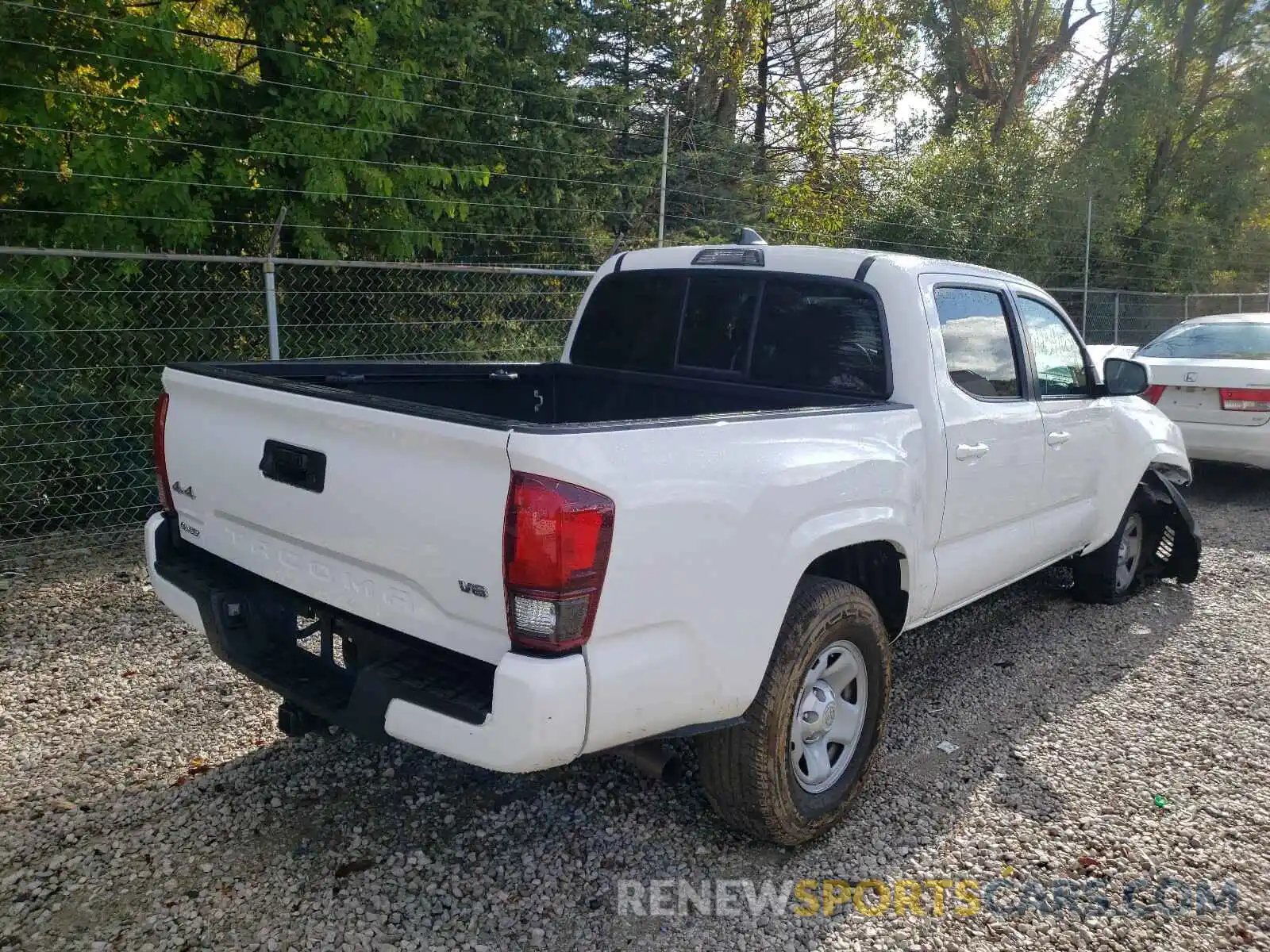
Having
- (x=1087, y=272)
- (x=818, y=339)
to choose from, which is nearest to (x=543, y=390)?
(x=818, y=339)

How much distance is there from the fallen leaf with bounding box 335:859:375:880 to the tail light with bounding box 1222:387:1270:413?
26.2ft

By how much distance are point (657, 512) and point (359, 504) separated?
849mm

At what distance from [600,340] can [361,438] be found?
2.08 metres

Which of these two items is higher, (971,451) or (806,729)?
(971,451)

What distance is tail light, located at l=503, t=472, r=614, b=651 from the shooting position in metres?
2.19

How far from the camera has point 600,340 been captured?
14.7 feet

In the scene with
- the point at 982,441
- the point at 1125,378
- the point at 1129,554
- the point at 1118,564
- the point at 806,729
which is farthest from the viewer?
the point at 1129,554

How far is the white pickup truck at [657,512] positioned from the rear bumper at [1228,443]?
420cm

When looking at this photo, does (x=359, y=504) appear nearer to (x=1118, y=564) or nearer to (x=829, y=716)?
(x=829, y=716)

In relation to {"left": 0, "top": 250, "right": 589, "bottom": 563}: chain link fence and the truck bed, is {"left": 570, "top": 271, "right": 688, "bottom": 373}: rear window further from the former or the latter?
{"left": 0, "top": 250, "right": 589, "bottom": 563}: chain link fence

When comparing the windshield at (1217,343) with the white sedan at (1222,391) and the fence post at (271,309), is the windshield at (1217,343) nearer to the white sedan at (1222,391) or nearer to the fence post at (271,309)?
the white sedan at (1222,391)

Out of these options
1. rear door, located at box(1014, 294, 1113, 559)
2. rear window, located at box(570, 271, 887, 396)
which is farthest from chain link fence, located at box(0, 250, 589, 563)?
rear door, located at box(1014, 294, 1113, 559)

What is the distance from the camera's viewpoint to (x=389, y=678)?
248 centimetres

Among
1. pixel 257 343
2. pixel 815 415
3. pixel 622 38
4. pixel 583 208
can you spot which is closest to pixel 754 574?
pixel 815 415
